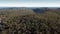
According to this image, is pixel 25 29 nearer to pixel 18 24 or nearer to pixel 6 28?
pixel 18 24

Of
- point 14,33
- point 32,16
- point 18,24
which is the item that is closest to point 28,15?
point 32,16

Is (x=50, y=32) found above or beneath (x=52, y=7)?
beneath

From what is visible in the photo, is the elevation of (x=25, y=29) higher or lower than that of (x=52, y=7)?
lower

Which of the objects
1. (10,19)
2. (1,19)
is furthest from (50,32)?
(1,19)

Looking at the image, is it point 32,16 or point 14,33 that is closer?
point 14,33

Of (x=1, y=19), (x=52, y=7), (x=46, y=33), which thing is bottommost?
(x=46, y=33)

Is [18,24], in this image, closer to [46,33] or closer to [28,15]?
[28,15]

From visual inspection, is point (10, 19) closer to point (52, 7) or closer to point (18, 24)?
point (18, 24)

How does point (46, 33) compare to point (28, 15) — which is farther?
point (28, 15)
